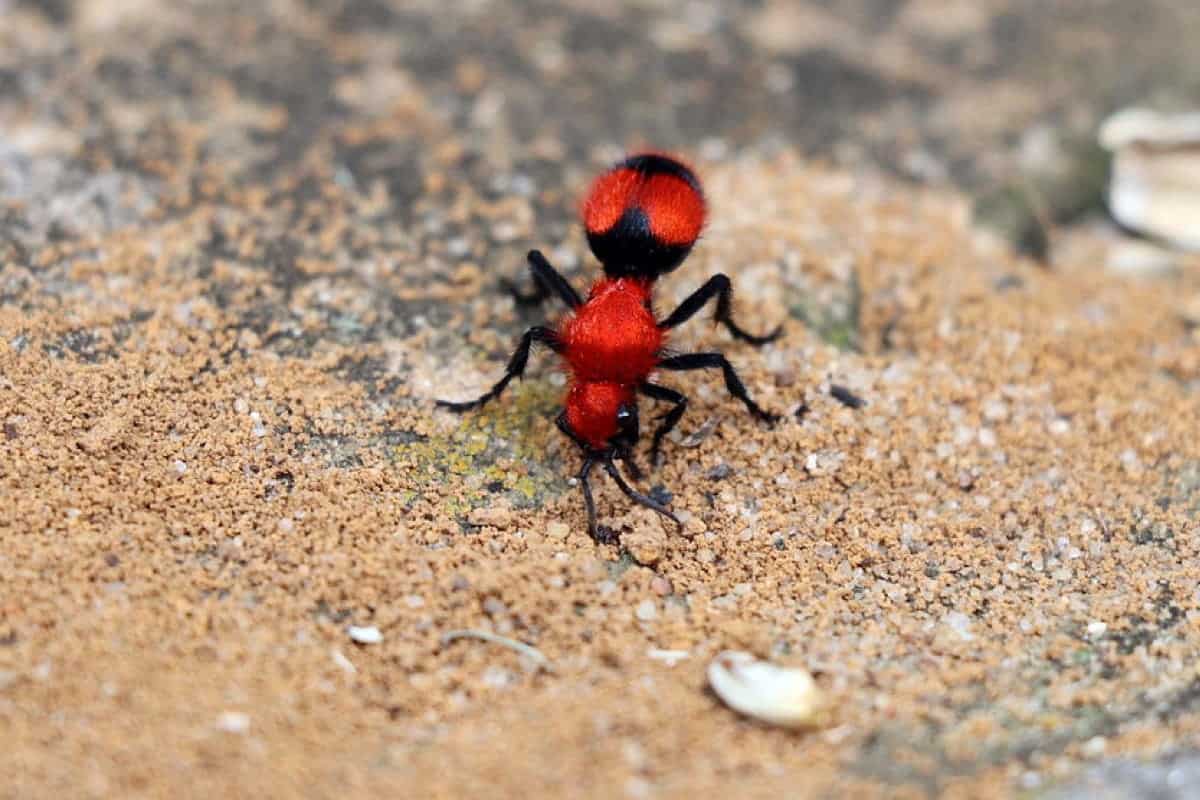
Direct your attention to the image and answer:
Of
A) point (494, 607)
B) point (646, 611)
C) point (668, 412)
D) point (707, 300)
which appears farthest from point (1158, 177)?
point (494, 607)

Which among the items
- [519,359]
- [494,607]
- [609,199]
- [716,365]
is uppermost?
[609,199]

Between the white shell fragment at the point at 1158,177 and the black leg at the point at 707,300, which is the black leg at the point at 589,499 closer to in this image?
the black leg at the point at 707,300

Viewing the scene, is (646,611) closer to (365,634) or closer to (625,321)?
(365,634)

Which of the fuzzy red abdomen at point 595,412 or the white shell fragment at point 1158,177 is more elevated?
the white shell fragment at point 1158,177

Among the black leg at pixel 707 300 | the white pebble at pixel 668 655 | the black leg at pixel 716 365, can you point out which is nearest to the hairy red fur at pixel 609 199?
the black leg at pixel 707 300

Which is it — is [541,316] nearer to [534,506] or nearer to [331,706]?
[534,506]

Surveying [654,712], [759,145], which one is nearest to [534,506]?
[654,712]

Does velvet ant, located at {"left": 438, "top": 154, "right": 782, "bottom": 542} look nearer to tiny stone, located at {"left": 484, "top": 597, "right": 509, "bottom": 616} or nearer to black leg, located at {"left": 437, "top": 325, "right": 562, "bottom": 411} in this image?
black leg, located at {"left": 437, "top": 325, "right": 562, "bottom": 411}
